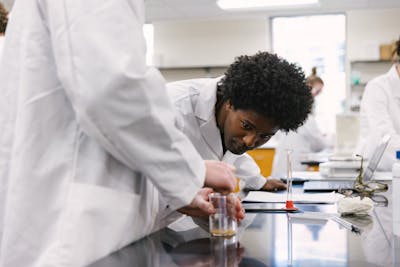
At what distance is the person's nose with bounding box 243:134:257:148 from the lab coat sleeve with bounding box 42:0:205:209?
1.65ft

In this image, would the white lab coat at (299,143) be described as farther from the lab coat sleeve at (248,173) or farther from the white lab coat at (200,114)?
the white lab coat at (200,114)

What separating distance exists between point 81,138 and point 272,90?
60 cm

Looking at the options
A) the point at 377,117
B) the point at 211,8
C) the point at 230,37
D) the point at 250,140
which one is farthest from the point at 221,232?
the point at 230,37

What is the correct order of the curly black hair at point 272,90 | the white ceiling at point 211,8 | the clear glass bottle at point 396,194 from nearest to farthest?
the clear glass bottle at point 396,194
the curly black hair at point 272,90
the white ceiling at point 211,8

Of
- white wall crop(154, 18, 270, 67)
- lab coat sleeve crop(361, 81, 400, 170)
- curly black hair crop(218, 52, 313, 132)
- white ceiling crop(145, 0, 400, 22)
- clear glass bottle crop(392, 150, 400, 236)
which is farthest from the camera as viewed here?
white wall crop(154, 18, 270, 67)

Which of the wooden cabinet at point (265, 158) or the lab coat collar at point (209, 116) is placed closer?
the lab coat collar at point (209, 116)

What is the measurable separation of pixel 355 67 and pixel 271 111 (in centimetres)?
612

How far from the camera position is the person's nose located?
1.41 m

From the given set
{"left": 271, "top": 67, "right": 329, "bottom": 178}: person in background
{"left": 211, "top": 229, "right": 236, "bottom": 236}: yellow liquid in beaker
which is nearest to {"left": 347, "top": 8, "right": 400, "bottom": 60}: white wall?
{"left": 271, "top": 67, "right": 329, "bottom": 178}: person in background

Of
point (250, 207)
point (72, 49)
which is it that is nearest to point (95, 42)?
point (72, 49)

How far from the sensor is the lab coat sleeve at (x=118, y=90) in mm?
833

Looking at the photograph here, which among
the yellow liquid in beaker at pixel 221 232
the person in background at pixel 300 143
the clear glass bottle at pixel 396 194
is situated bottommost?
the person in background at pixel 300 143

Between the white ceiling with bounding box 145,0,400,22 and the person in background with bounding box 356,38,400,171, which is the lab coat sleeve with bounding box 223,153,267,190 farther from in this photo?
the white ceiling with bounding box 145,0,400,22

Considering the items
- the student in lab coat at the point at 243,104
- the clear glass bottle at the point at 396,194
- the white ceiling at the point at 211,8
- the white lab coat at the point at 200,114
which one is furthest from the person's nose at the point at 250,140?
the white ceiling at the point at 211,8
